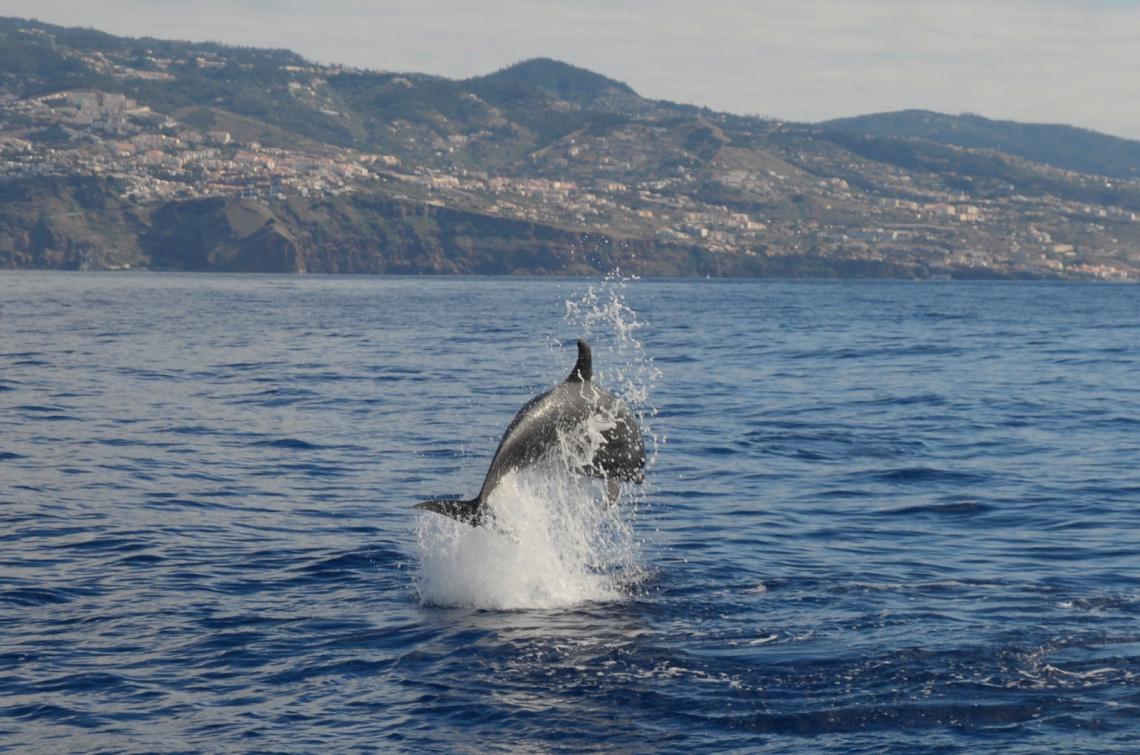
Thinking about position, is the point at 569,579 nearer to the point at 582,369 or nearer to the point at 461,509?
the point at 461,509

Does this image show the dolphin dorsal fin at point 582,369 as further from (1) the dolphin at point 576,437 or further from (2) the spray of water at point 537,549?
(2) the spray of water at point 537,549

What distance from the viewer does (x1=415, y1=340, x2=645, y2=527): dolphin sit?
13672mm

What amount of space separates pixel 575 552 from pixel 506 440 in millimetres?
3222

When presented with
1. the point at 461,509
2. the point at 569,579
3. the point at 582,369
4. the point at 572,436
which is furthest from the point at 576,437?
the point at 569,579

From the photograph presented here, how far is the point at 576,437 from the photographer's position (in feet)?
46.6

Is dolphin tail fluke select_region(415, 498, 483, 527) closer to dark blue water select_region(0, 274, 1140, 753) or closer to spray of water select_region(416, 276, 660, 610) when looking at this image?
spray of water select_region(416, 276, 660, 610)

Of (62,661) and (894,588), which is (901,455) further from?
(62,661)

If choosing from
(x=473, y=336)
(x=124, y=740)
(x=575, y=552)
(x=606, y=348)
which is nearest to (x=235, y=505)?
(x=575, y=552)

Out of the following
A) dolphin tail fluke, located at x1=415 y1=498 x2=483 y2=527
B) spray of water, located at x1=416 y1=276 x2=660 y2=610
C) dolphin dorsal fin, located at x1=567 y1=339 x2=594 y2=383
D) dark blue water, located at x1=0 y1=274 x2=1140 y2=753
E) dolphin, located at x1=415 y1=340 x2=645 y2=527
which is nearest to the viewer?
dark blue water, located at x1=0 y1=274 x2=1140 y2=753

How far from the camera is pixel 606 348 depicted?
56469mm

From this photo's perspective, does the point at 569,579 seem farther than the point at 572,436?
Yes

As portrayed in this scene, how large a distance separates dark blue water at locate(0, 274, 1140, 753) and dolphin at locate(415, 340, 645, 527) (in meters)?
1.41

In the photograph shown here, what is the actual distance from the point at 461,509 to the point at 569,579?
2.63 m

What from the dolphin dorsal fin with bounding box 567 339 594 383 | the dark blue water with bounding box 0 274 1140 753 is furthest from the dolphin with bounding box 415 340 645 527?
the dark blue water with bounding box 0 274 1140 753
